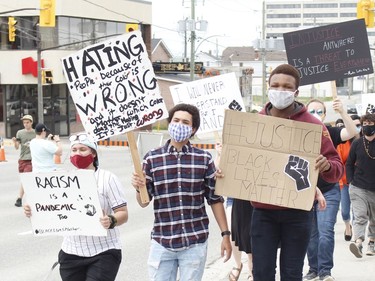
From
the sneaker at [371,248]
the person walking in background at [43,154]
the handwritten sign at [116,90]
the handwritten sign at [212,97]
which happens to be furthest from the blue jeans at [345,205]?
the handwritten sign at [116,90]

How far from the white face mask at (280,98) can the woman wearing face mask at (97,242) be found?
3.95 feet

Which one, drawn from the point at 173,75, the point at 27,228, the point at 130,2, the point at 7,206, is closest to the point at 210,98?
the point at 27,228

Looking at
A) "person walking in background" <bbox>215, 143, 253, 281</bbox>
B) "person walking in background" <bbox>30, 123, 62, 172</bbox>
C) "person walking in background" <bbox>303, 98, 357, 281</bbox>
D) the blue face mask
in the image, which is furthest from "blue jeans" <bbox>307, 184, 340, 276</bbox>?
"person walking in background" <bbox>30, 123, 62, 172</bbox>

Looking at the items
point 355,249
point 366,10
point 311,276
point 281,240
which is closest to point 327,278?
point 311,276

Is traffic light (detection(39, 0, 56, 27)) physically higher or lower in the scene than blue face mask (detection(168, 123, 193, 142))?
higher

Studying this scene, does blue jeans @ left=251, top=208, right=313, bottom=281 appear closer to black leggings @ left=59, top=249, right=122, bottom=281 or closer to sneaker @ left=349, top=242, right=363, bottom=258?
black leggings @ left=59, top=249, right=122, bottom=281

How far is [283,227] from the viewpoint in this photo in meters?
5.20

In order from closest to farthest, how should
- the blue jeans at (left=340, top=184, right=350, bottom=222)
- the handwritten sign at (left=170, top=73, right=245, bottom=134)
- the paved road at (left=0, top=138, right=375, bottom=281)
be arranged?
the paved road at (left=0, top=138, right=375, bottom=281), the handwritten sign at (left=170, top=73, right=245, bottom=134), the blue jeans at (left=340, top=184, right=350, bottom=222)

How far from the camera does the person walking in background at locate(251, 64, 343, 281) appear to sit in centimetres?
517

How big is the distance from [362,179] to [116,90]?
4636 millimetres

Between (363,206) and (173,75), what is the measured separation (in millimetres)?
59121

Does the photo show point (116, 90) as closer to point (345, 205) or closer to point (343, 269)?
point (343, 269)

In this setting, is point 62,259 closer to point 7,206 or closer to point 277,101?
point 277,101

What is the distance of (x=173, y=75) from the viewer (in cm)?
6831
